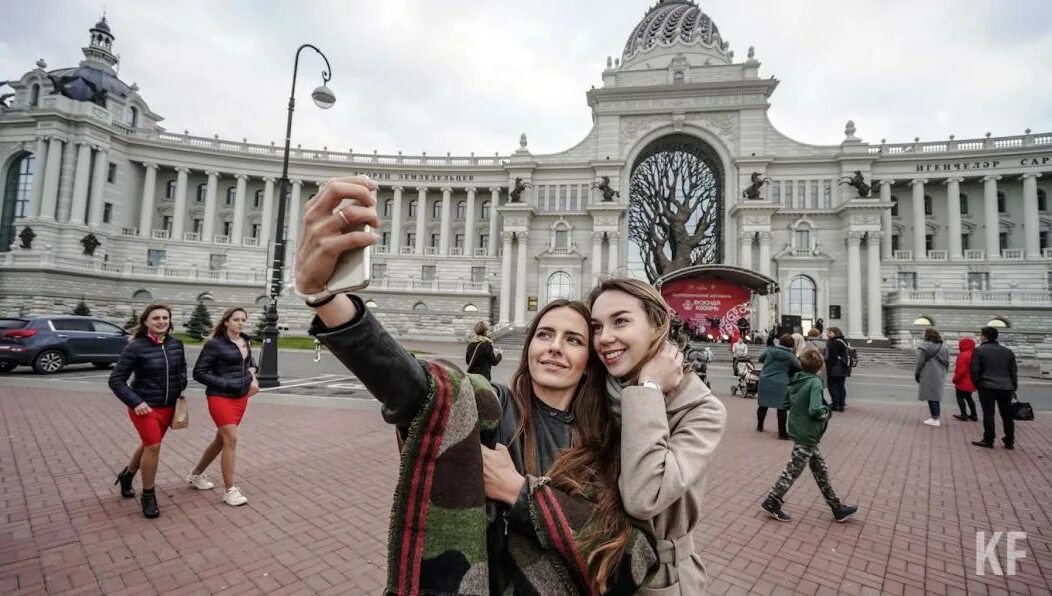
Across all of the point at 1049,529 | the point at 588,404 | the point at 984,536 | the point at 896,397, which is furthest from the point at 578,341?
the point at 896,397

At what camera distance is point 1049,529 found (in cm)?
470

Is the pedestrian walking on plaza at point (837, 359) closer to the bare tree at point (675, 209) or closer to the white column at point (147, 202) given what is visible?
the bare tree at point (675, 209)

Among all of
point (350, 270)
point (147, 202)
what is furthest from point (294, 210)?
point (350, 270)

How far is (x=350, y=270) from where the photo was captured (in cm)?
102

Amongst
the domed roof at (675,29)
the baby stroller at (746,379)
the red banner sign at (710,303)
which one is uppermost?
the domed roof at (675,29)

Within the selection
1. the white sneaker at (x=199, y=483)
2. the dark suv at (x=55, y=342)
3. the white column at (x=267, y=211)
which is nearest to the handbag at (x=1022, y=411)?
the white sneaker at (x=199, y=483)

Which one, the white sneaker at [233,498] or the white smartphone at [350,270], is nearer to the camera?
the white smartphone at [350,270]

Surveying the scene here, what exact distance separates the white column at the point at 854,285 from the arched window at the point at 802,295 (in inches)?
101

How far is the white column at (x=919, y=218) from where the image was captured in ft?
133

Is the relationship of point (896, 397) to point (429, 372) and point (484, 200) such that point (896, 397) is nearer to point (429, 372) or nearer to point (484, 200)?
point (429, 372)

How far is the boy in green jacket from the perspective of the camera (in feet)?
15.5

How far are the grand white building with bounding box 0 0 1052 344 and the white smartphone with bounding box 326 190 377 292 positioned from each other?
3807 centimetres

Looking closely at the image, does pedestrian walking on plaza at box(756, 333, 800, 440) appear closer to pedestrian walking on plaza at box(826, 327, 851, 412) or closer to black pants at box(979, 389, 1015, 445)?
black pants at box(979, 389, 1015, 445)

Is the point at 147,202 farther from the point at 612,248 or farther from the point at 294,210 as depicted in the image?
the point at 612,248
